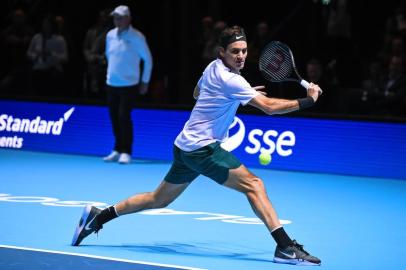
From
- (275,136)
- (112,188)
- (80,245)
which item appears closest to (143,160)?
(275,136)

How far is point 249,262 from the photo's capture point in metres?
7.49

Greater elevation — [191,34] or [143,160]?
[191,34]

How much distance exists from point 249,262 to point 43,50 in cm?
1048

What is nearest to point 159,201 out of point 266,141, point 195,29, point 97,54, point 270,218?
point 270,218

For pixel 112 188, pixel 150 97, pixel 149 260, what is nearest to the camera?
pixel 149 260

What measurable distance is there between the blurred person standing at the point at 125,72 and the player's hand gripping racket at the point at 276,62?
19.6 ft

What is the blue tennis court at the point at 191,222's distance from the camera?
752 centimetres

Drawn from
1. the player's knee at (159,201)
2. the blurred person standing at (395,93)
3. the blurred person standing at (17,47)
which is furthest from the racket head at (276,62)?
the blurred person standing at (17,47)

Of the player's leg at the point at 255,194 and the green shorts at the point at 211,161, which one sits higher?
the green shorts at the point at 211,161

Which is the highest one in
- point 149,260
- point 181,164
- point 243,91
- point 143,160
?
point 243,91

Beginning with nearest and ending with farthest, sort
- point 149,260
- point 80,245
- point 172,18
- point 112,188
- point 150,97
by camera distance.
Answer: point 149,260, point 80,245, point 112,188, point 150,97, point 172,18

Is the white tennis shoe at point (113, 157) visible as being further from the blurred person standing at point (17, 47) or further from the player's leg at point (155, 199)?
the player's leg at point (155, 199)

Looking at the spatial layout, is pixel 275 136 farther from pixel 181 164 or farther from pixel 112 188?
pixel 181 164

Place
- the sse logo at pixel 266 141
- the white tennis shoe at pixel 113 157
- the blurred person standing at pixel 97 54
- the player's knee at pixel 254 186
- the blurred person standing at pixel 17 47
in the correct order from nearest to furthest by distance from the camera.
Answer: the player's knee at pixel 254 186, the sse logo at pixel 266 141, the white tennis shoe at pixel 113 157, the blurred person standing at pixel 97 54, the blurred person standing at pixel 17 47
